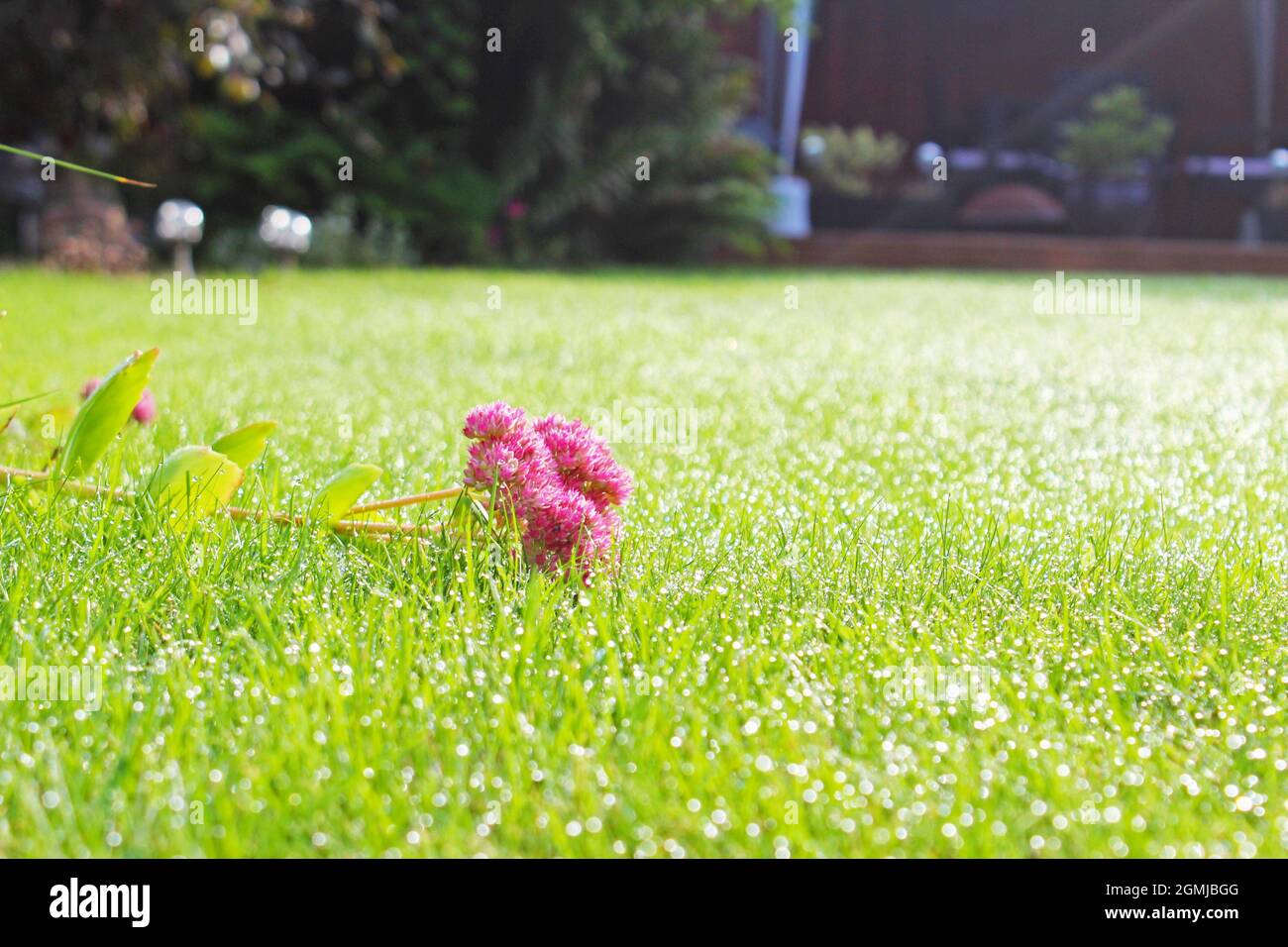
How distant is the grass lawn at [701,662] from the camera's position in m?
0.95

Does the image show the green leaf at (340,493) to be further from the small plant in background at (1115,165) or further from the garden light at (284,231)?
the small plant in background at (1115,165)

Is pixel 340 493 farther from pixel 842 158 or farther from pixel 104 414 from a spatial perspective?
pixel 842 158

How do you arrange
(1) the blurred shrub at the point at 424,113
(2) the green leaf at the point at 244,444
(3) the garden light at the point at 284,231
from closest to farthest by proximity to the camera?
(2) the green leaf at the point at 244,444 < (1) the blurred shrub at the point at 424,113 < (3) the garden light at the point at 284,231

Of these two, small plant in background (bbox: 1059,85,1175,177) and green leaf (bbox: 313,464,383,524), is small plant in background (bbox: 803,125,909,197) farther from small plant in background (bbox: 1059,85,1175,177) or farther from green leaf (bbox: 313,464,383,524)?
green leaf (bbox: 313,464,383,524)

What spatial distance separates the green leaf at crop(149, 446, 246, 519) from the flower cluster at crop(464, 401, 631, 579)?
0.34m

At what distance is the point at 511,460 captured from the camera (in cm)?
143

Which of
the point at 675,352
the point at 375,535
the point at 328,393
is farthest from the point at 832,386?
the point at 375,535

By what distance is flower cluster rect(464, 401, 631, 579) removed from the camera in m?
1.41

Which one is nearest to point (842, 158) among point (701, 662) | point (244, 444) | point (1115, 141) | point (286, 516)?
point (1115, 141)

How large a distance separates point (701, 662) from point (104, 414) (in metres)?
0.91

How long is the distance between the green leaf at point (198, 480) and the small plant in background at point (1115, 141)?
39.1 feet

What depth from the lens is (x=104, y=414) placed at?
1.60m

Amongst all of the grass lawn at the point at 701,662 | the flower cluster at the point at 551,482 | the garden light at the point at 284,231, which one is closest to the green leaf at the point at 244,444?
the grass lawn at the point at 701,662

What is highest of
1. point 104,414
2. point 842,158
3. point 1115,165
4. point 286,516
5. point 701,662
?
point 842,158
